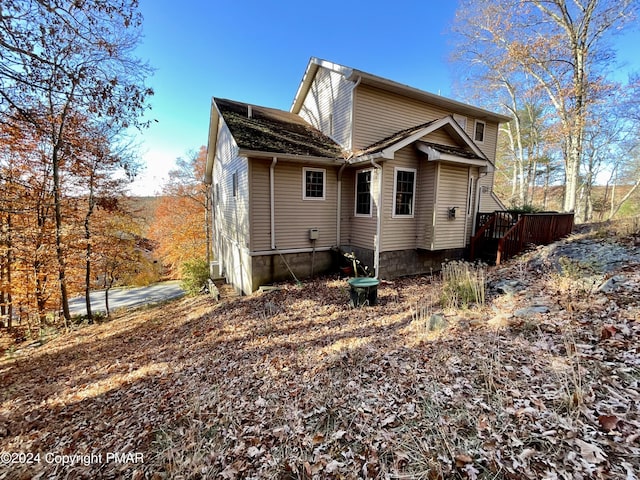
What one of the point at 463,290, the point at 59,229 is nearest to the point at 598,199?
the point at 463,290

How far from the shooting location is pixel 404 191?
8.93 metres

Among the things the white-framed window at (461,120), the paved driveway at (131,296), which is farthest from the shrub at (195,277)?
the white-framed window at (461,120)

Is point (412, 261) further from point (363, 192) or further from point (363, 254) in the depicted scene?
point (363, 192)

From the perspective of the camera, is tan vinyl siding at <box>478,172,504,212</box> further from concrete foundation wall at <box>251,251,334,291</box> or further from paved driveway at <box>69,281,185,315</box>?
paved driveway at <box>69,281,185,315</box>

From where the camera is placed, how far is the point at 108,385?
5.05 meters

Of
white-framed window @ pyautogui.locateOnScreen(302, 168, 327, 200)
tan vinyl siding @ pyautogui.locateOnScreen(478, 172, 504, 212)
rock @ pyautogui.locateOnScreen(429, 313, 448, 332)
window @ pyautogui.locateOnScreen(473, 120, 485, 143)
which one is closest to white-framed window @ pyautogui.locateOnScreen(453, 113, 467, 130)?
window @ pyautogui.locateOnScreen(473, 120, 485, 143)

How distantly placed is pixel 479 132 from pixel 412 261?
8.42 metres

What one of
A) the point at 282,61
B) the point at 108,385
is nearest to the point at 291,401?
the point at 108,385

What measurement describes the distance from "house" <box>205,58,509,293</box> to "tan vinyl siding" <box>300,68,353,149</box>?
2.6 inches

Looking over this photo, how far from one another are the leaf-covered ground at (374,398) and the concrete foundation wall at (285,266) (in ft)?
8.54

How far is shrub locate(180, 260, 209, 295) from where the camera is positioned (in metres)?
13.1

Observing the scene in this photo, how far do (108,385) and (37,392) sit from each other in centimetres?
170

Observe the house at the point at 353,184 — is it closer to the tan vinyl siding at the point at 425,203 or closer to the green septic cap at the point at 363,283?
the tan vinyl siding at the point at 425,203

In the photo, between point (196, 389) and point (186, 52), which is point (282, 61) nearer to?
point (186, 52)
